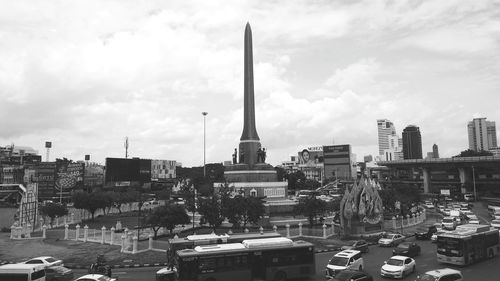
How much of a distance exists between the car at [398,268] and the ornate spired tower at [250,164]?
1402 inches

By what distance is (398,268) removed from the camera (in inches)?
816

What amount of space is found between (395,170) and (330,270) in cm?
12973

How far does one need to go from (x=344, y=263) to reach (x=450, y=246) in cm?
706

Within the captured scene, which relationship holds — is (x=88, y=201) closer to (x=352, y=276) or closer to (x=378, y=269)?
(x=378, y=269)

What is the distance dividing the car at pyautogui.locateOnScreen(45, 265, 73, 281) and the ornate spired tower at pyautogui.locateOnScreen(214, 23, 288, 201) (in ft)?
116

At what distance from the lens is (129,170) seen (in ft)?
319

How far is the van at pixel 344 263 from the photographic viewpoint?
66.4 ft

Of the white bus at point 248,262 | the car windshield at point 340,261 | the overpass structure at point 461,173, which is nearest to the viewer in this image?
the white bus at point 248,262

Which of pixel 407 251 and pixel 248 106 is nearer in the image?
pixel 407 251

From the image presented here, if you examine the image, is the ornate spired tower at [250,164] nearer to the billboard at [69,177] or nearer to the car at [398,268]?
the car at [398,268]

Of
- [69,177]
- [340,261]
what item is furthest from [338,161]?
[340,261]

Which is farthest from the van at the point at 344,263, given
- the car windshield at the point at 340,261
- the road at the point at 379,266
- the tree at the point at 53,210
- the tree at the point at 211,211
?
the tree at the point at 53,210

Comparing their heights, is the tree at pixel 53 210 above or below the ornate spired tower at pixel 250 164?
below

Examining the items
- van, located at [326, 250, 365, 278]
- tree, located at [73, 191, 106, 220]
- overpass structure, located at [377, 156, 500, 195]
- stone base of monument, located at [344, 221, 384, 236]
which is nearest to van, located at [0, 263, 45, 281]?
van, located at [326, 250, 365, 278]
